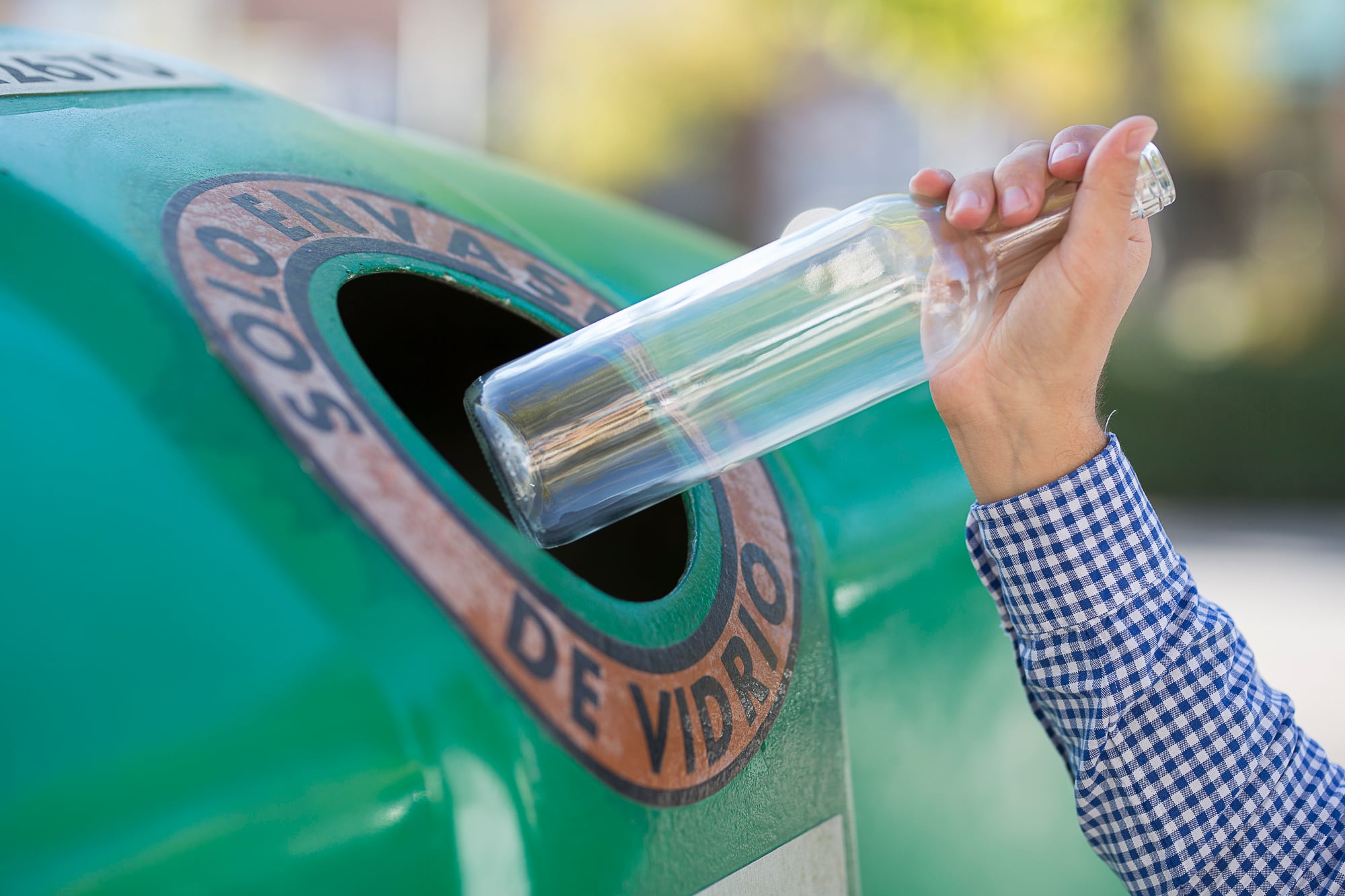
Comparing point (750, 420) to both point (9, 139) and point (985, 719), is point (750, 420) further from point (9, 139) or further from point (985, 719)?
point (9, 139)

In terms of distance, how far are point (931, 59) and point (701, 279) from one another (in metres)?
7.31

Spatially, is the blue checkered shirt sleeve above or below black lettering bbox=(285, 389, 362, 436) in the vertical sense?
below

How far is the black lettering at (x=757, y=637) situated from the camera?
102 centimetres

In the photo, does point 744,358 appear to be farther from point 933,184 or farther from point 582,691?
point 582,691

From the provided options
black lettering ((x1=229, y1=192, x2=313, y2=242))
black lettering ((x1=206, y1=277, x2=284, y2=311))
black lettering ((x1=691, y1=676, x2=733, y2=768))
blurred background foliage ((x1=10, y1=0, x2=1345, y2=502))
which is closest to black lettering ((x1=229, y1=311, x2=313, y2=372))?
black lettering ((x1=206, y1=277, x2=284, y2=311))

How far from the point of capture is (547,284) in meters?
1.22

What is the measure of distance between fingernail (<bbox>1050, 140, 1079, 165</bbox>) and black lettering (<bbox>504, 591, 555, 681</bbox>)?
575 mm

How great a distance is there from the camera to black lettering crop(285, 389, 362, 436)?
2.71 feet

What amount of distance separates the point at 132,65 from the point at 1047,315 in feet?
2.94

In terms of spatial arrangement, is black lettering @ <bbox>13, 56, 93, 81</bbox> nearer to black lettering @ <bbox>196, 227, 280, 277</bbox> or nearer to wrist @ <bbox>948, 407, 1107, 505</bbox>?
black lettering @ <bbox>196, 227, 280, 277</bbox>

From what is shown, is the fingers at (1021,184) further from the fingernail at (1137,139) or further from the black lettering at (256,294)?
the black lettering at (256,294)

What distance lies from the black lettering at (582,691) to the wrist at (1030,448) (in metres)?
0.47

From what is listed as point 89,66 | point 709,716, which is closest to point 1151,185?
point 709,716

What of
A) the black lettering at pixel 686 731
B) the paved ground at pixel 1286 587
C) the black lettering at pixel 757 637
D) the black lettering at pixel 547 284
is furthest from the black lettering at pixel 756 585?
the paved ground at pixel 1286 587
